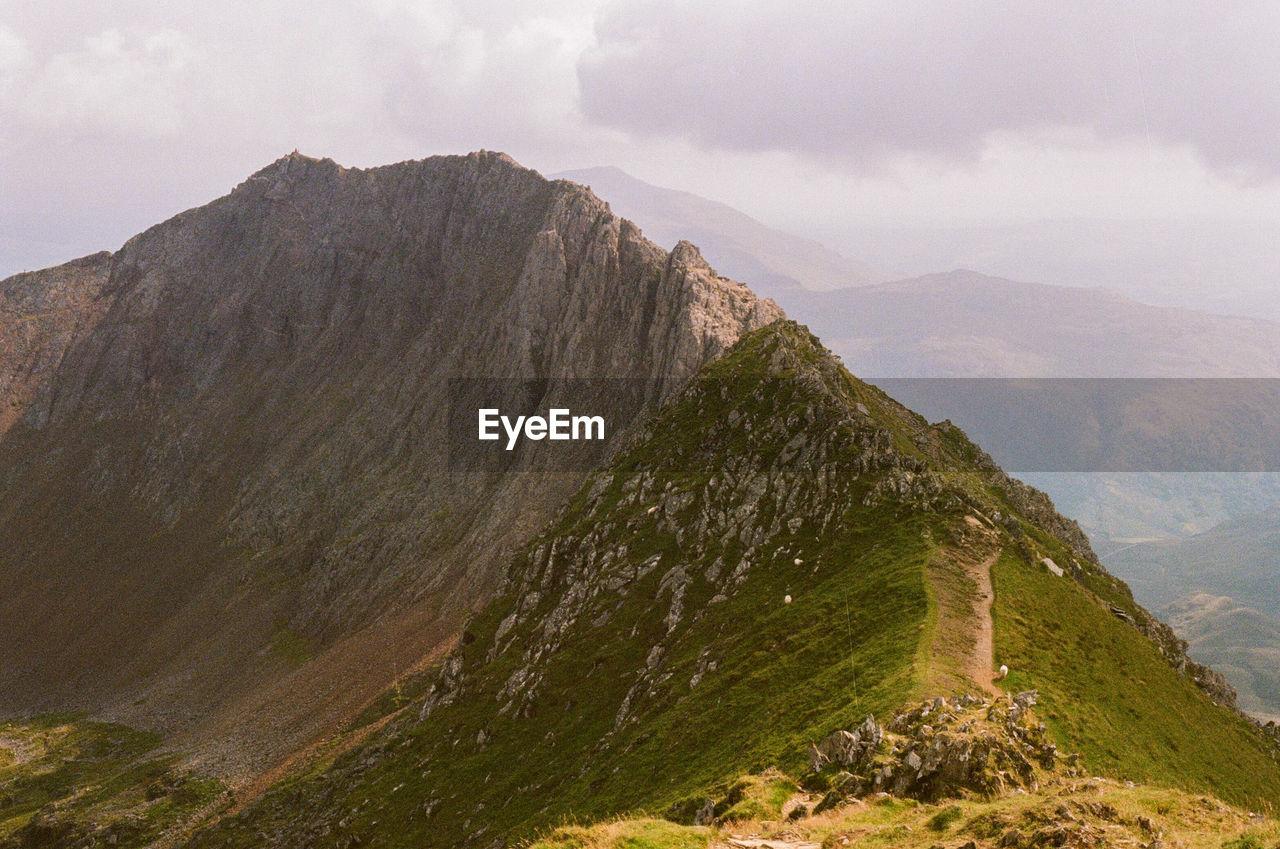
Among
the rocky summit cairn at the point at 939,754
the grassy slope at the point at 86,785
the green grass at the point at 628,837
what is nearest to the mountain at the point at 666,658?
the rocky summit cairn at the point at 939,754

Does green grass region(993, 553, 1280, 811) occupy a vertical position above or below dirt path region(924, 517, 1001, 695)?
below

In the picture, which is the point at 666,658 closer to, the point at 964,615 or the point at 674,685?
the point at 674,685

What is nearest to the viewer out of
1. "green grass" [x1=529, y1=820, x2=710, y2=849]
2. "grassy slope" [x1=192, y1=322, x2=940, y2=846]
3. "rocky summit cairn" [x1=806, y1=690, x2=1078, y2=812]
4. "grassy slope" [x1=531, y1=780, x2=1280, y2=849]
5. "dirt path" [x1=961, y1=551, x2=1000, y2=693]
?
"grassy slope" [x1=531, y1=780, x2=1280, y2=849]

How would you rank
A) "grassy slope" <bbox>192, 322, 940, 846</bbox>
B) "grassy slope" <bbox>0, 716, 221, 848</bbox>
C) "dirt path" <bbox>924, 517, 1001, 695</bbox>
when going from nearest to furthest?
1. "dirt path" <bbox>924, 517, 1001, 695</bbox>
2. "grassy slope" <bbox>192, 322, 940, 846</bbox>
3. "grassy slope" <bbox>0, 716, 221, 848</bbox>

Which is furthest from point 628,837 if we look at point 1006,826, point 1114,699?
point 1114,699

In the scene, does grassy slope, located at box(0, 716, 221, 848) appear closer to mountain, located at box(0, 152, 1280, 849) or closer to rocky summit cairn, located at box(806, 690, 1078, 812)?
mountain, located at box(0, 152, 1280, 849)

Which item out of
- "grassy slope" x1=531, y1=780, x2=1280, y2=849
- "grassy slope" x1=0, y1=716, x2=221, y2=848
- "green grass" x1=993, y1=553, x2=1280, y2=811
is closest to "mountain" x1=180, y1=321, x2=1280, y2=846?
"green grass" x1=993, y1=553, x2=1280, y2=811
